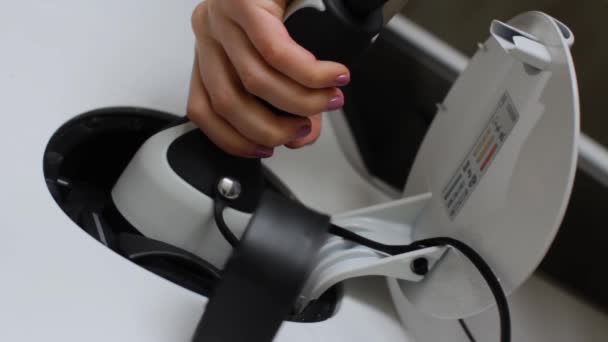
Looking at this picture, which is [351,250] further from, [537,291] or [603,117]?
[603,117]

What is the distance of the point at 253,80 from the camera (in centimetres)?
40

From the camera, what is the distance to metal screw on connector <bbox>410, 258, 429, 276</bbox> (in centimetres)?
45

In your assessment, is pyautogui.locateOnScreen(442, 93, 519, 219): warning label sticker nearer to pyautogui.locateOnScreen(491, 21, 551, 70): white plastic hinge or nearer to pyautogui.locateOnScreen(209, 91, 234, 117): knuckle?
pyautogui.locateOnScreen(491, 21, 551, 70): white plastic hinge

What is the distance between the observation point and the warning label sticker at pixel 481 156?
17.5 inches

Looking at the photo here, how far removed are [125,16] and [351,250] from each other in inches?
11.8

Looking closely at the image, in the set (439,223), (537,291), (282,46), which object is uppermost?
(282,46)

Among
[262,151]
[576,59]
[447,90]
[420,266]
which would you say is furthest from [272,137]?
[576,59]

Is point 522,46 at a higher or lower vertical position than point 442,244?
higher

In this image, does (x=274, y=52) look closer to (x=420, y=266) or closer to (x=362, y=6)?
(x=362, y=6)

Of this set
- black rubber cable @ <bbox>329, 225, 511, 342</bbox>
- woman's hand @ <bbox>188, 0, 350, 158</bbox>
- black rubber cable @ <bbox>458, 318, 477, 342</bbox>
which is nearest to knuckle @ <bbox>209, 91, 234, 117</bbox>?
woman's hand @ <bbox>188, 0, 350, 158</bbox>

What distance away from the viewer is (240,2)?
407 millimetres

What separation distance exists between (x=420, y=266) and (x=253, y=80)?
0.17m

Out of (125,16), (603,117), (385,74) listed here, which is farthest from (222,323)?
(603,117)

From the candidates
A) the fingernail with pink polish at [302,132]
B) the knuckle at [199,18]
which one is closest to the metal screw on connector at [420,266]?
the fingernail with pink polish at [302,132]
